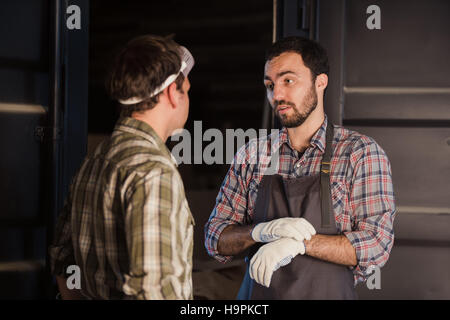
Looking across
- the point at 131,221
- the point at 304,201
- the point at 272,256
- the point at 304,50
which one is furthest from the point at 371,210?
the point at 131,221

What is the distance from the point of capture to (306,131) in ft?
6.94

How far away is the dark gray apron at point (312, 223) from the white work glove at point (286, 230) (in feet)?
0.26

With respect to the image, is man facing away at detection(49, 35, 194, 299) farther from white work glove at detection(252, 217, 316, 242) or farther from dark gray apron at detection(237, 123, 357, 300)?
dark gray apron at detection(237, 123, 357, 300)

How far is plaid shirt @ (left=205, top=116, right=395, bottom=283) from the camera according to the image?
1830 mm

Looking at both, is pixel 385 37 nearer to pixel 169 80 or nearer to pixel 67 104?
pixel 169 80

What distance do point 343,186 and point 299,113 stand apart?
0.36m

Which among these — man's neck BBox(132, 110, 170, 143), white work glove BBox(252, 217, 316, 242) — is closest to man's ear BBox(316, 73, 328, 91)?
white work glove BBox(252, 217, 316, 242)

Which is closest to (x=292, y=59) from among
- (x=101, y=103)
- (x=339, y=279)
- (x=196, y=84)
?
(x=339, y=279)

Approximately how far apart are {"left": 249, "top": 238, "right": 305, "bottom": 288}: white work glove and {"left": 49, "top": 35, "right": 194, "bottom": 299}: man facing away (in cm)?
49

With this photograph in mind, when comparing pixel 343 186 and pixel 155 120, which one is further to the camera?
pixel 343 186

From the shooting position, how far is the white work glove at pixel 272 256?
181cm

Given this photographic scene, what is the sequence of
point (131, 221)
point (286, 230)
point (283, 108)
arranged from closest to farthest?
point (131, 221)
point (286, 230)
point (283, 108)

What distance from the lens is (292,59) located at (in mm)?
2062

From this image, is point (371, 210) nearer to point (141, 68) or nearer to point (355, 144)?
point (355, 144)
